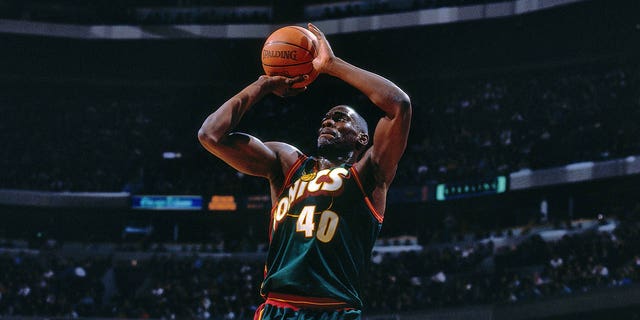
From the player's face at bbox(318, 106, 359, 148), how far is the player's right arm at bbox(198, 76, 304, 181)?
264 millimetres

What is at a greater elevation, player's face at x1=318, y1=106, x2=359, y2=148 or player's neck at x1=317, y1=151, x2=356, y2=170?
player's face at x1=318, y1=106, x2=359, y2=148

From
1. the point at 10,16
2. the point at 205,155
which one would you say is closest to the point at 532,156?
the point at 205,155

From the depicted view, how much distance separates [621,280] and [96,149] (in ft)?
64.3

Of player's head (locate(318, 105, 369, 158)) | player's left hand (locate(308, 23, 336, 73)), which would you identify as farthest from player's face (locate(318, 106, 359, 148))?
player's left hand (locate(308, 23, 336, 73))

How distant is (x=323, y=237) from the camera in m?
3.56

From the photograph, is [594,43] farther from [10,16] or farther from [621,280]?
[10,16]

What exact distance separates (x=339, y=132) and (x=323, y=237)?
0.56 meters

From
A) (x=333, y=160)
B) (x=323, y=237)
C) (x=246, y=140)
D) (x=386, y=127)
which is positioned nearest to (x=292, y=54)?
(x=246, y=140)

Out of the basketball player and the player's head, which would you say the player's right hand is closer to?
the basketball player

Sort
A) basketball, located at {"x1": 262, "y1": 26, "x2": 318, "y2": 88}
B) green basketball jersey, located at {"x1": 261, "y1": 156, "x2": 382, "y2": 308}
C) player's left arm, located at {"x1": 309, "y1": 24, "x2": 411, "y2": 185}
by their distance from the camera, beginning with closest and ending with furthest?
green basketball jersey, located at {"x1": 261, "y1": 156, "x2": 382, "y2": 308}
player's left arm, located at {"x1": 309, "y1": 24, "x2": 411, "y2": 185}
basketball, located at {"x1": 262, "y1": 26, "x2": 318, "y2": 88}

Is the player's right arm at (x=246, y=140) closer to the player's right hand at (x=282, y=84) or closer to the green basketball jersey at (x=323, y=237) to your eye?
the player's right hand at (x=282, y=84)

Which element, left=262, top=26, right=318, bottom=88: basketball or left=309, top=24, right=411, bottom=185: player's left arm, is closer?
left=309, top=24, right=411, bottom=185: player's left arm

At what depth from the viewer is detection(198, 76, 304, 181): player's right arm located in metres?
3.77

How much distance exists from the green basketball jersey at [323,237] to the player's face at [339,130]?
14cm
